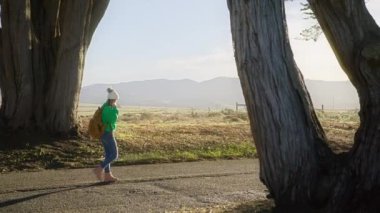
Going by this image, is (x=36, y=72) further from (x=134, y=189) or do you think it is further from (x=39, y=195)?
(x=134, y=189)

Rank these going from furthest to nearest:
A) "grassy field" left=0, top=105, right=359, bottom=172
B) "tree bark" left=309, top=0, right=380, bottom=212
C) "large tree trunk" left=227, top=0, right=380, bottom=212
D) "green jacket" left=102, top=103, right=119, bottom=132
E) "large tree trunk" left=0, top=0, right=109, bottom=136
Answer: "large tree trunk" left=0, top=0, right=109, bottom=136 → "grassy field" left=0, top=105, right=359, bottom=172 → "green jacket" left=102, top=103, right=119, bottom=132 → "large tree trunk" left=227, top=0, right=380, bottom=212 → "tree bark" left=309, top=0, right=380, bottom=212

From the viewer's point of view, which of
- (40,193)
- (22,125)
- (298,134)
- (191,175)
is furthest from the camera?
(22,125)

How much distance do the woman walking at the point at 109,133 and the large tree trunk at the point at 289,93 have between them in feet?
12.4

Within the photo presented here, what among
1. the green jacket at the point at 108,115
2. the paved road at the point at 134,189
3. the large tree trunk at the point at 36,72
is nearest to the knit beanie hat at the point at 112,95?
the green jacket at the point at 108,115

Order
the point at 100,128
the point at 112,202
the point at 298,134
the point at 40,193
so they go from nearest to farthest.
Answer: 1. the point at 298,134
2. the point at 112,202
3. the point at 40,193
4. the point at 100,128

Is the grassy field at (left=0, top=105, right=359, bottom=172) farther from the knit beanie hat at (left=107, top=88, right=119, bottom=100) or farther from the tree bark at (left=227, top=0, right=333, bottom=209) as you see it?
the tree bark at (left=227, top=0, right=333, bottom=209)

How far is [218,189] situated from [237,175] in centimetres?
152

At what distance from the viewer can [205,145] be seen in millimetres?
13484

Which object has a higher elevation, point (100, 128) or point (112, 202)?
point (100, 128)

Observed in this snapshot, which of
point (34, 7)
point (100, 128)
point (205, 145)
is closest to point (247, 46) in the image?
point (100, 128)

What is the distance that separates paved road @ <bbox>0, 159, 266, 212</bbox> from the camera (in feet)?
23.6

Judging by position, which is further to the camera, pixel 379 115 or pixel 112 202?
pixel 112 202

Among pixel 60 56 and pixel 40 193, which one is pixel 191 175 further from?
pixel 60 56

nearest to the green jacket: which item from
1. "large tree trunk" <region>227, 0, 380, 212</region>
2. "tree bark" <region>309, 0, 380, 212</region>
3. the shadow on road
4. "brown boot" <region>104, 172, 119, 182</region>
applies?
"brown boot" <region>104, 172, 119, 182</region>
